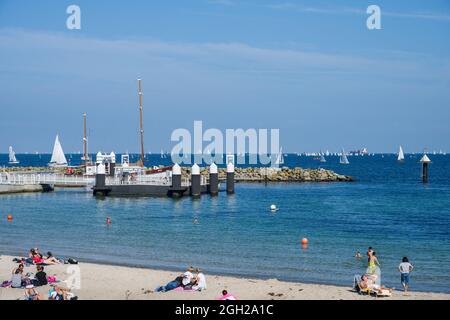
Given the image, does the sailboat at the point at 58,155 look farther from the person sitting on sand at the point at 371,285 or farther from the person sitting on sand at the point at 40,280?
the person sitting on sand at the point at 371,285

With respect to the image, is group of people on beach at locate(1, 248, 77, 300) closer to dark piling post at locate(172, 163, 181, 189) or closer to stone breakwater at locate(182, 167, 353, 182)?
dark piling post at locate(172, 163, 181, 189)

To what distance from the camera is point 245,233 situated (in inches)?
1555

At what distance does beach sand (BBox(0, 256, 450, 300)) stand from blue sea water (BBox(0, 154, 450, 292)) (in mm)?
2355

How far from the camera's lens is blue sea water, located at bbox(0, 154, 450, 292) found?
29.1 m

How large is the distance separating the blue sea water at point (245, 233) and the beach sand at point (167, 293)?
2.36 meters

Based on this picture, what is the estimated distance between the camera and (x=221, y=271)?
2772cm

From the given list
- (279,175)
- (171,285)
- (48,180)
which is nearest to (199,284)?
(171,285)

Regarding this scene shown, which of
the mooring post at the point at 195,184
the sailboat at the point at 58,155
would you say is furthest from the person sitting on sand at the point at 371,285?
the sailboat at the point at 58,155

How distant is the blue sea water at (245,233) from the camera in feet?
95.3

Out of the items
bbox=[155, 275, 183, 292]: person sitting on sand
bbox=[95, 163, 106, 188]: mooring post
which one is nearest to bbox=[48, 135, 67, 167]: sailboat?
bbox=[95, 163, 106, 188]: mooring post

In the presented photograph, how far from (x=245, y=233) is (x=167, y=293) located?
57.0 feet

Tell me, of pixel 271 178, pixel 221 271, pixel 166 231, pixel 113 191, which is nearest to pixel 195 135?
pixel 271 178

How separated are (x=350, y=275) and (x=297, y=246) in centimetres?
760
